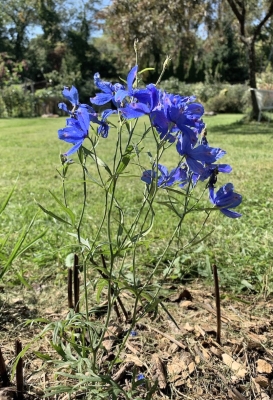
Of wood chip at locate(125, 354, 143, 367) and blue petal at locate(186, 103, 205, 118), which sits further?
wood chip at locate(125, 354, 143, 367)

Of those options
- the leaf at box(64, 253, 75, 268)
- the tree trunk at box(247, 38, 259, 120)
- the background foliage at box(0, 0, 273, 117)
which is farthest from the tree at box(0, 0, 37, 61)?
the leaf at box(64, 253, 75, 268)

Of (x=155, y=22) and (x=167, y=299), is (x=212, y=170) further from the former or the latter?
(x=155, y=22)

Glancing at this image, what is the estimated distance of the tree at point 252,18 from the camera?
8.52m

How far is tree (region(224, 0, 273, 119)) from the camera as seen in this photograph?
8516mm

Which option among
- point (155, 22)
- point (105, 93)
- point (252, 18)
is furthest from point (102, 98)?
point (252, 18)

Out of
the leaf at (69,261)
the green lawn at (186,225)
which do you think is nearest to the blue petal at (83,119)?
the green lawn at (186,225)

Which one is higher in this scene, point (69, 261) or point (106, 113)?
point (106, 113)

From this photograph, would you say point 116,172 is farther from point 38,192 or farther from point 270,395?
point 38,192

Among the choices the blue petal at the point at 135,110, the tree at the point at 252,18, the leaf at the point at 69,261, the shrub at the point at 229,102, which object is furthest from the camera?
the shrub at the point at 229,102

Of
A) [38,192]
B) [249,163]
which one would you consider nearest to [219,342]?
[38,192]

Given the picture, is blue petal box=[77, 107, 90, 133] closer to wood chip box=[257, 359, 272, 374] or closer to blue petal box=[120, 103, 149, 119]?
blue petal box=[120, 103, 149, 119]

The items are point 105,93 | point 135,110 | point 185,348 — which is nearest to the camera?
point 135,110

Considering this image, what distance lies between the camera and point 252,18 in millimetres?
11117

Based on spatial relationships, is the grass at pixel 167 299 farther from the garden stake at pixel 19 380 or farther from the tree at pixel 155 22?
the tree at pixel 155 22
